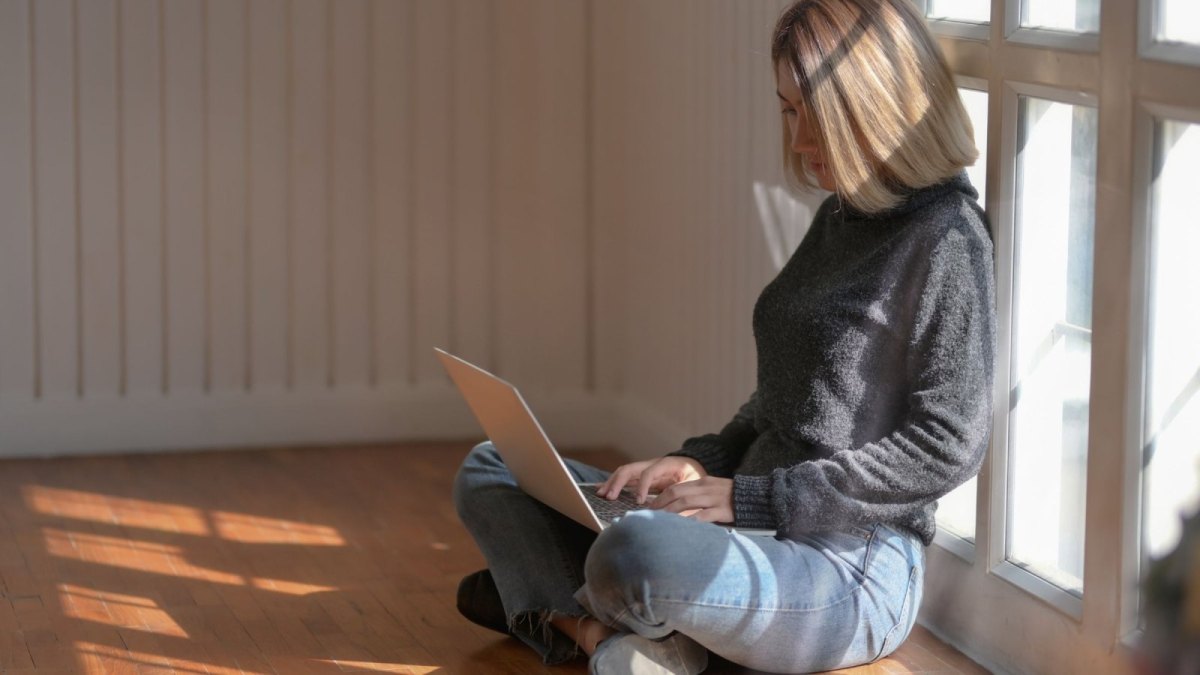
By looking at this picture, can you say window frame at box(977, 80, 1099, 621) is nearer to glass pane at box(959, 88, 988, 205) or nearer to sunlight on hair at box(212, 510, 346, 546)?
glass pane at box(959, 88, 988, 205)

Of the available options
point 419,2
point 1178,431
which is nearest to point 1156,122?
point 1178,431

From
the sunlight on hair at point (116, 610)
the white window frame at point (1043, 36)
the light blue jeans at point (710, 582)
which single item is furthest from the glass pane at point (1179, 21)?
the sunlight on hair at point (116, 610)

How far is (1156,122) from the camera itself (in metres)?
1.75

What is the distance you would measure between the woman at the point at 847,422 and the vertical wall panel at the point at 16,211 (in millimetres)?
1890

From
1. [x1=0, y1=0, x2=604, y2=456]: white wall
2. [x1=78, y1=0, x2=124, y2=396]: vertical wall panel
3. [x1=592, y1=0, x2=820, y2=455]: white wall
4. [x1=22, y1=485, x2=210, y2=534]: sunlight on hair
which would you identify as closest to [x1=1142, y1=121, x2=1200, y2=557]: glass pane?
[x1=592, y1=0, x2=820, y2=455]: white wall

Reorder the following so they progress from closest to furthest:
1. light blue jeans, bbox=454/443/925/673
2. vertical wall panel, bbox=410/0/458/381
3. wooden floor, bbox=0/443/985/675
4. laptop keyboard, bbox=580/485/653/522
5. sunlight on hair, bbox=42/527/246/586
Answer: light blue jeans, bbox=454/443/925/673 < laptop keyboard, bbox=580/485/653/522 < wooden floor, bbox=0/443/985/675 < sunlight on hair, bbox=42/527/246/586 < vertical wall panel, bbox=410/0/458/381

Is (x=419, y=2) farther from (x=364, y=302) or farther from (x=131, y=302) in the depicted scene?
(x=131, y=302)

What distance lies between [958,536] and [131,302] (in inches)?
83.1

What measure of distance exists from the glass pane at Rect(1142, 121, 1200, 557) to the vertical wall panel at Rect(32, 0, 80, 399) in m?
2.54

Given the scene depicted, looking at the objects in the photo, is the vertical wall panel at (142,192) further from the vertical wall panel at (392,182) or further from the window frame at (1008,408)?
the window frame at (1008,408)

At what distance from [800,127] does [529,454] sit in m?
0.57

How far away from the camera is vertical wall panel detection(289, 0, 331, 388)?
3578 millimetres

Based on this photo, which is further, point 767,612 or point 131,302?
point 131,302

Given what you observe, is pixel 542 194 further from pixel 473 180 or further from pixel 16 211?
pixel 16 211
